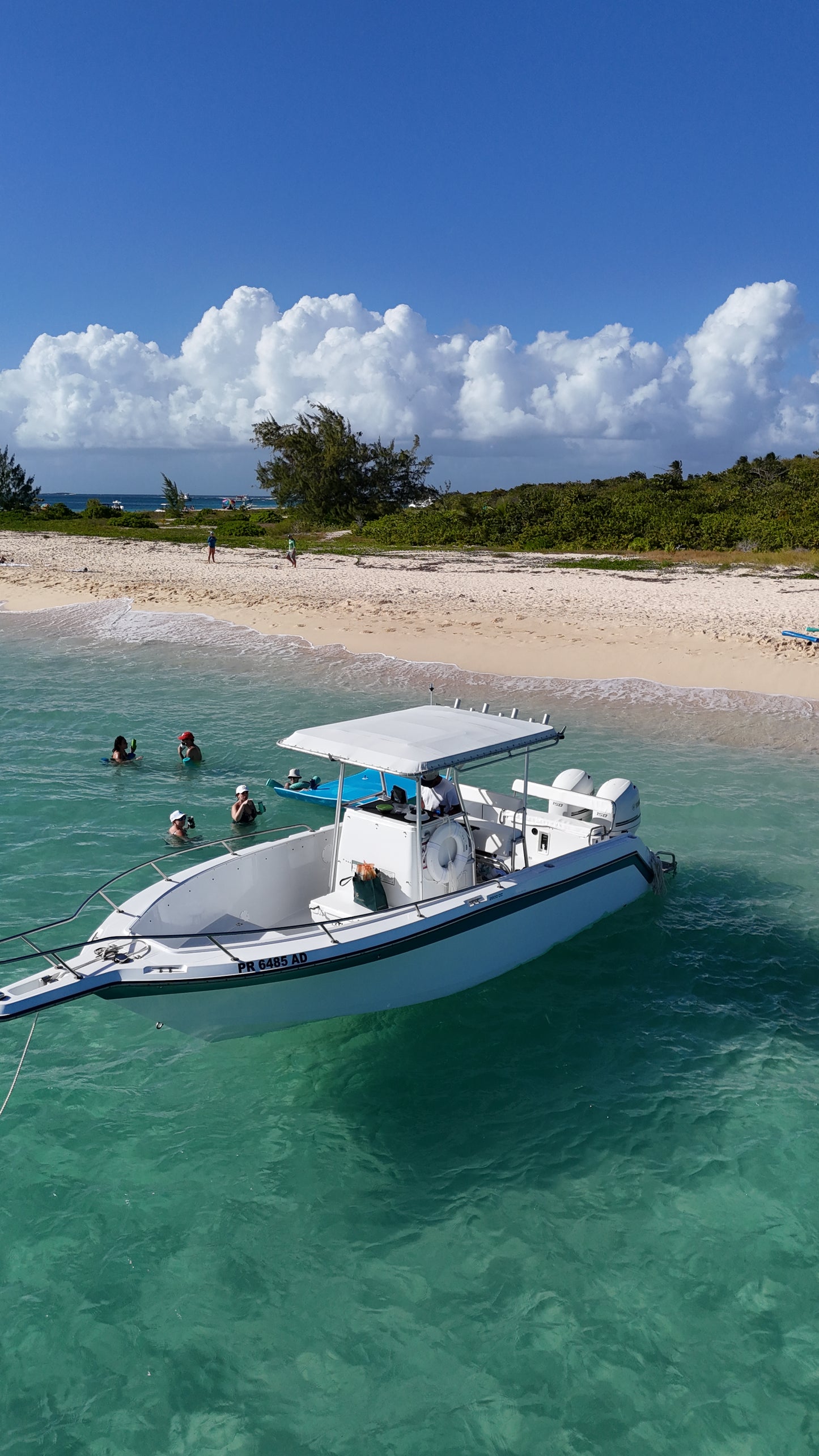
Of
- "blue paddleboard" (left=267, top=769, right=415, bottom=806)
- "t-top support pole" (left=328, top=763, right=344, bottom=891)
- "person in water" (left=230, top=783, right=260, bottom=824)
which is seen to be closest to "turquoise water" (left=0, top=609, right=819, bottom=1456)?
"t-top support pole" (left=328, top=763, right=344, bottom=891)

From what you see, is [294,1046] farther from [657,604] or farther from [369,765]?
[657,604]

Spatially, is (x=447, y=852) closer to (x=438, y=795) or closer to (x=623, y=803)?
(x=438, y=795)

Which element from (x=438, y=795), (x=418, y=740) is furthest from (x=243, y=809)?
(x=418, y=740)

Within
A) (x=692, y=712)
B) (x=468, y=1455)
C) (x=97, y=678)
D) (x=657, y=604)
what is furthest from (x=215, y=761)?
(x=657, y=604)

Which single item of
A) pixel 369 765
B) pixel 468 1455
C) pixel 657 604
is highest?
pixel 657 604

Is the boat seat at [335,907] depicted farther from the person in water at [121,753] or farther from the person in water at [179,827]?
the person in water at [121,753]

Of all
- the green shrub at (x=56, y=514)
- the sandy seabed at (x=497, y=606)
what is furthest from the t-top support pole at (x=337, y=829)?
the green shrub at (x=56, y=514)

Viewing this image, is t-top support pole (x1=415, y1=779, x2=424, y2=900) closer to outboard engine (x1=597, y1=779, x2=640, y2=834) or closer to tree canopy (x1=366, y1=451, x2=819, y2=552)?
outboard engine (x1=597, y1=779, x2=640, y2=834)
